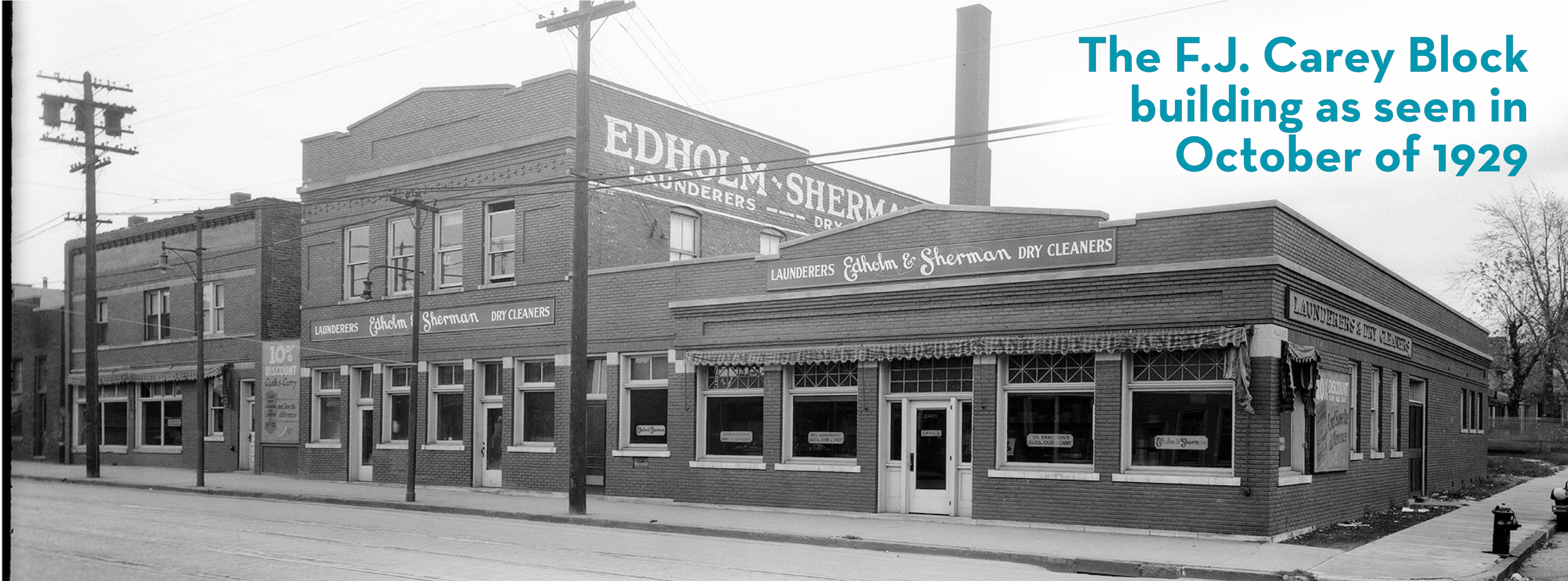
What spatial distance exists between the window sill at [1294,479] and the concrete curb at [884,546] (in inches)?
114

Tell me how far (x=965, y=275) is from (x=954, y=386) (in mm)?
1898

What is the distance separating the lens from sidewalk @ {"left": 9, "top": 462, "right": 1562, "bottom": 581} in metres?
13.7

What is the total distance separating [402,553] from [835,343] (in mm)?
8719

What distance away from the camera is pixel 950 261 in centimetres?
1920

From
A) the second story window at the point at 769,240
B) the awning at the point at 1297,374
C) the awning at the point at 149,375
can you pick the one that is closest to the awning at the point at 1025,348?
the awning at the point at 1297,374

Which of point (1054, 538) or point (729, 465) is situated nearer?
point (1054, 538)

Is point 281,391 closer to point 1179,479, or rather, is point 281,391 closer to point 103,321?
point 103,321

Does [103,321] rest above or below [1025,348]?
above

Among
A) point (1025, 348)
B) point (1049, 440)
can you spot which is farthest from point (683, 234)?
point (1049, 440)

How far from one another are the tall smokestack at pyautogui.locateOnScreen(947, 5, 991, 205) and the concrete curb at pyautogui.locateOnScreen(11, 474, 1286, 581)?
13967mm

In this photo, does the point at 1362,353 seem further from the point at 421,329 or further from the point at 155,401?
the point at 155,401

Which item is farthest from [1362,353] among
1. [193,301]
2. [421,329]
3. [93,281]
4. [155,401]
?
[155,401]

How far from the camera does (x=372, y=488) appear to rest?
2759 cm

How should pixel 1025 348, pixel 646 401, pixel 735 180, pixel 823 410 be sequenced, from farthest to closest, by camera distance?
1. pixel 735 180
2. pixel 646 401
3. pixel 823 410
4. pixel 1025 348
